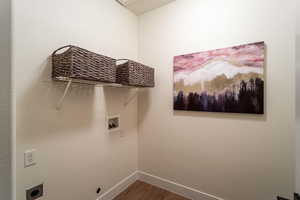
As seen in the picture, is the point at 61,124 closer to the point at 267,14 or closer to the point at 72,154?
the point at 72,154

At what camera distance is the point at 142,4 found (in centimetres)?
206

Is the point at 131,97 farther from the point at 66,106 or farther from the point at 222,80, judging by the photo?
the point at 222,80

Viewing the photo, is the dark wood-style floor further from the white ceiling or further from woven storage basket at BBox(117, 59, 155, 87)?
the white ceiling

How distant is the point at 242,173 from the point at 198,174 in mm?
473

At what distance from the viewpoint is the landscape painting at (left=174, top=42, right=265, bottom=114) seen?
1486 mm

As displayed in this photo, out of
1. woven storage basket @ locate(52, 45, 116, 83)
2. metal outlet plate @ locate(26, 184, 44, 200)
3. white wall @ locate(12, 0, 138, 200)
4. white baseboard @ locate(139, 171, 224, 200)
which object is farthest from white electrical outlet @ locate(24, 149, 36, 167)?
white baseboard @ locate(139, 171, 224, 200)

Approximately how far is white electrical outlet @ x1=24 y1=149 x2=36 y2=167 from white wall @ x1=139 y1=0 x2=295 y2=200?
1.34m

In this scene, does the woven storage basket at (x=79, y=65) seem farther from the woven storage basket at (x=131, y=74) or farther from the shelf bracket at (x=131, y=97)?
the shelf bracket at (x=131, y=97)

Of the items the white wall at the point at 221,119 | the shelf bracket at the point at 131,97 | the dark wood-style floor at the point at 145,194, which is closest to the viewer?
the white wall at the point at 221,119

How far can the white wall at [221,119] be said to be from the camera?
1406mm

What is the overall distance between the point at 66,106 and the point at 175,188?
1.65 meters

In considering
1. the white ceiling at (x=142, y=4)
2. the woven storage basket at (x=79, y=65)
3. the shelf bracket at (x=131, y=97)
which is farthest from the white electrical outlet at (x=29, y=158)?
the white ceiling at (x=142, y=4)

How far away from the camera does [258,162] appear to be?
1512 mm

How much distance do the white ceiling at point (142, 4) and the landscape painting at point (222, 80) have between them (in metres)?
0.77
